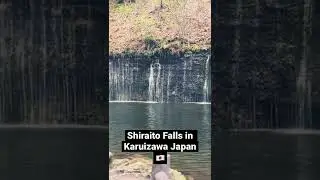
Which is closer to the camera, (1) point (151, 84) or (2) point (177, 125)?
(2) point (177, 125)

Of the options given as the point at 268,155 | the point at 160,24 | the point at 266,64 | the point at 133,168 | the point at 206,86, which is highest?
the point at 160,24

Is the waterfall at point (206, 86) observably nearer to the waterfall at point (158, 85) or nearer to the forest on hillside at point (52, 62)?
the waterfall at point (158, 85)

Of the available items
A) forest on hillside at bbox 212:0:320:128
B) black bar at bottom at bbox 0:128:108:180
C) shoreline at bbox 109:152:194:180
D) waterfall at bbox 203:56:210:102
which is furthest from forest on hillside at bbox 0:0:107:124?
forest on hillside at bbox 212:0:320:128

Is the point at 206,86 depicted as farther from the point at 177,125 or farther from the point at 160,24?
the point at 160,24

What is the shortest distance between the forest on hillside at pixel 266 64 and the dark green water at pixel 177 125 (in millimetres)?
213

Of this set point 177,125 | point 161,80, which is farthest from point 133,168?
point 161,80

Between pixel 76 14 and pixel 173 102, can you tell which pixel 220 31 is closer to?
pixel 173 102

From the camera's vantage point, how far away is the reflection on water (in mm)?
5141

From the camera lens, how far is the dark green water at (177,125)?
5070mm

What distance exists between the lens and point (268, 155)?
5.15 meters

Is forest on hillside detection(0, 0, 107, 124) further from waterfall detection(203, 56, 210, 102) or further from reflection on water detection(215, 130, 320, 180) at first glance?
reflection on water detection(215, 130, 320, 180)

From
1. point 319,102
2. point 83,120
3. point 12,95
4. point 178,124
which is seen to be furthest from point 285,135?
point 12,95

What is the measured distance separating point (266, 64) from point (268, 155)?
3.01 ft

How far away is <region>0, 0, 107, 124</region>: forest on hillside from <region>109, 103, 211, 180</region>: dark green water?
0.78 ft
